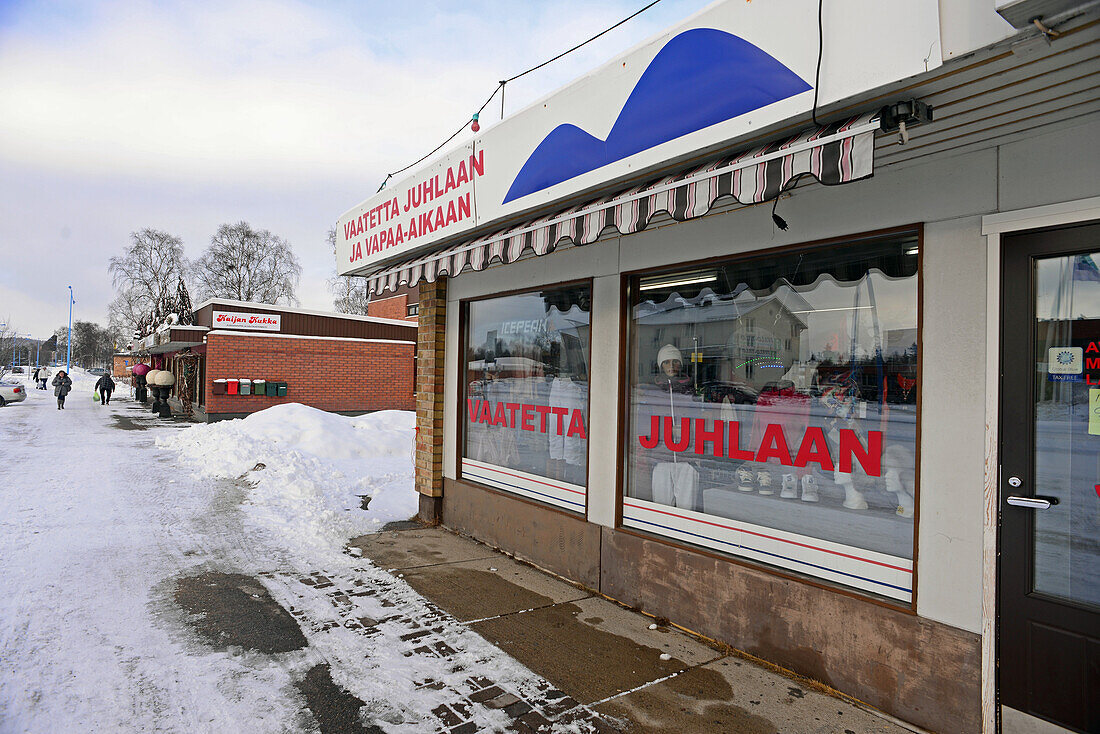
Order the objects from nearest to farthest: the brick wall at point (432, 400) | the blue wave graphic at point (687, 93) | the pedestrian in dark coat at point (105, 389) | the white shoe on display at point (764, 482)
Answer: the blue wave graphic at point (687, 93) < the white shoe on display at point (764, 482) < the brick wall at point (432, 400) < the pedestrian in dark coat at point (105, 389)

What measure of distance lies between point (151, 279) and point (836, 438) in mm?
61510

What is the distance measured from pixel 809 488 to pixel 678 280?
190 centimetres

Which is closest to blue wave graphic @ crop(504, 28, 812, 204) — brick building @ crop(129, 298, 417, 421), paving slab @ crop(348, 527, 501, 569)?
paving slab @ crop(348, 527, 501, 569)

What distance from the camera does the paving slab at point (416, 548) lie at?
627 centimetres

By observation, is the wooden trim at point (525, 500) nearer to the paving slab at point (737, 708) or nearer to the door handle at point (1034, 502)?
the paving slab at point (737, 708)

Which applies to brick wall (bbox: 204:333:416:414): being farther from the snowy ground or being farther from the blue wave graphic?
the blue wave graphic

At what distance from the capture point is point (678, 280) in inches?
198

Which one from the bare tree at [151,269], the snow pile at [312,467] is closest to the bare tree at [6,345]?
the bare tree at [151,269]

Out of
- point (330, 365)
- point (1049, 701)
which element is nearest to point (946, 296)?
point (1049, 701)

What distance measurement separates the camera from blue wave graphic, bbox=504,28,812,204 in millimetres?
3236

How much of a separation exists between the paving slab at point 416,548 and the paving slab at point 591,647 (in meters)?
1.71

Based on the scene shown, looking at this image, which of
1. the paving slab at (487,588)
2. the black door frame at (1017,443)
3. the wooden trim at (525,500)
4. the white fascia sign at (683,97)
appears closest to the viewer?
the white fascia sign at (683,97)

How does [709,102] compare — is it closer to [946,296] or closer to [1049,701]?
[946,296]

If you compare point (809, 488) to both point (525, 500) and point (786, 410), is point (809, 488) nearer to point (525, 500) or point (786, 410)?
point (786, 410)
